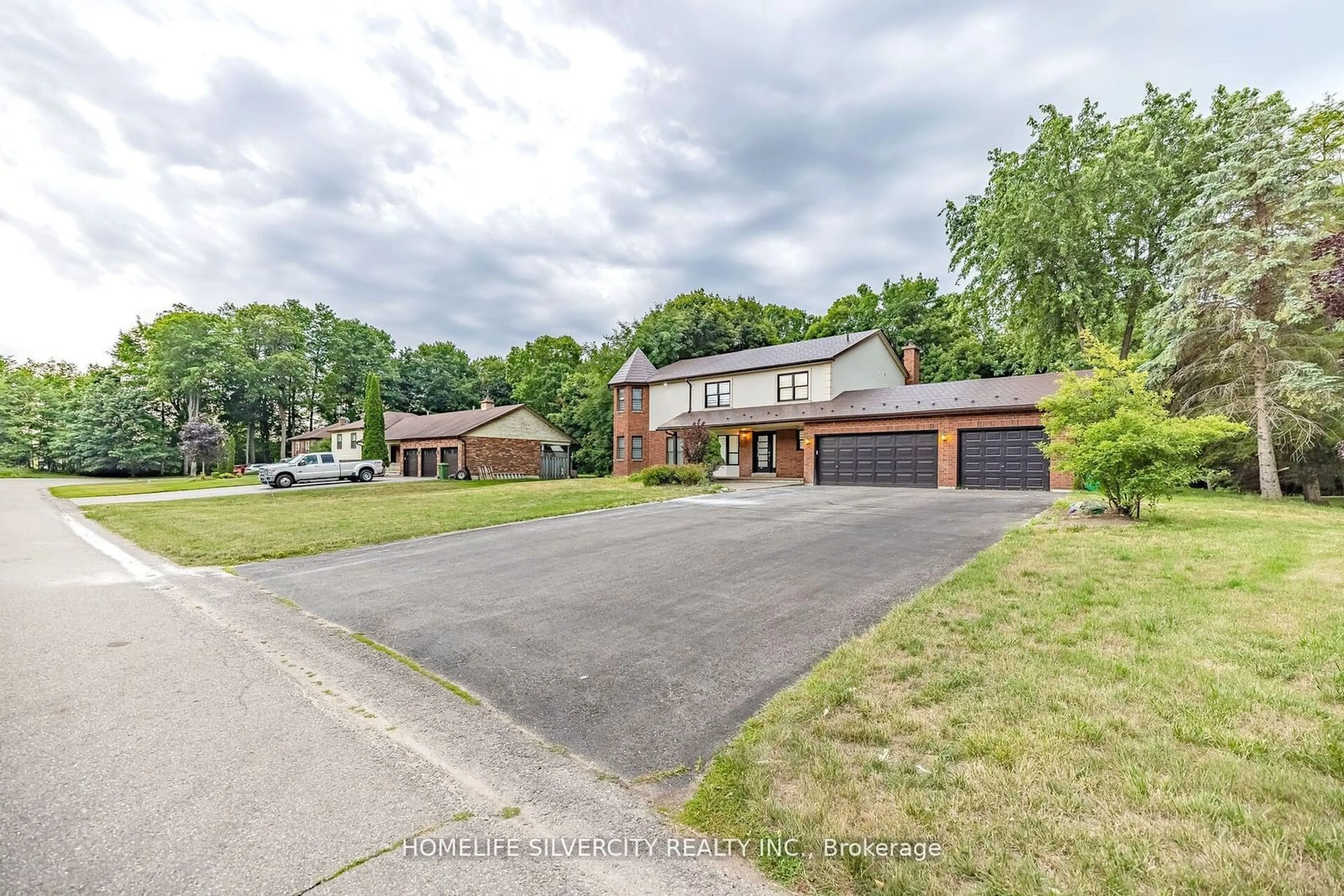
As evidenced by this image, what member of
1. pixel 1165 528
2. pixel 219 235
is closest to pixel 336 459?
pixel 219 235

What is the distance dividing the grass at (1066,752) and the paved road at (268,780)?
62 cm

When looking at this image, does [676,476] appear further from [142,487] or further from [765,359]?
[142,487]

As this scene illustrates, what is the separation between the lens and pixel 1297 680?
335 centimetres

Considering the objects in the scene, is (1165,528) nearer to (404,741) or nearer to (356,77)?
(404,741)

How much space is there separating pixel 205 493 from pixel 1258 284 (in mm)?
37275

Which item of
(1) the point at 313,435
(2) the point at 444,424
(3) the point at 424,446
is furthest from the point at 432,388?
(3) the point at 424,446

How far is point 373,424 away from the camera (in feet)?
109

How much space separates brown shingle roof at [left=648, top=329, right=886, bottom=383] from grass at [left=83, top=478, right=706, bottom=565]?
8.74 metres

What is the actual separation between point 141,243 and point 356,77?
77.5 feet

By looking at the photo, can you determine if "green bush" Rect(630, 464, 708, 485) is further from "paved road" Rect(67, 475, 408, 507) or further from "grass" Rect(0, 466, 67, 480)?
"grass" Rect(0, 466, 67, 480)

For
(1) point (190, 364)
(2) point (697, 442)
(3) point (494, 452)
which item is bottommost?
(3) point (494, 452)

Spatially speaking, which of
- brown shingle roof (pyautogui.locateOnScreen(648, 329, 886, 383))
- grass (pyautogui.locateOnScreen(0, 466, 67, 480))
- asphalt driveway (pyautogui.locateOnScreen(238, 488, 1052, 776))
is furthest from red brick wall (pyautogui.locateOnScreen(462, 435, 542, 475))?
grass (pyautogui.locateOnScreen(0, 466, 67, 480))

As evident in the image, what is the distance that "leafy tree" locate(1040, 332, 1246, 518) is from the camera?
9312 mm

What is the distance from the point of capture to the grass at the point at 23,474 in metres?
39.5
